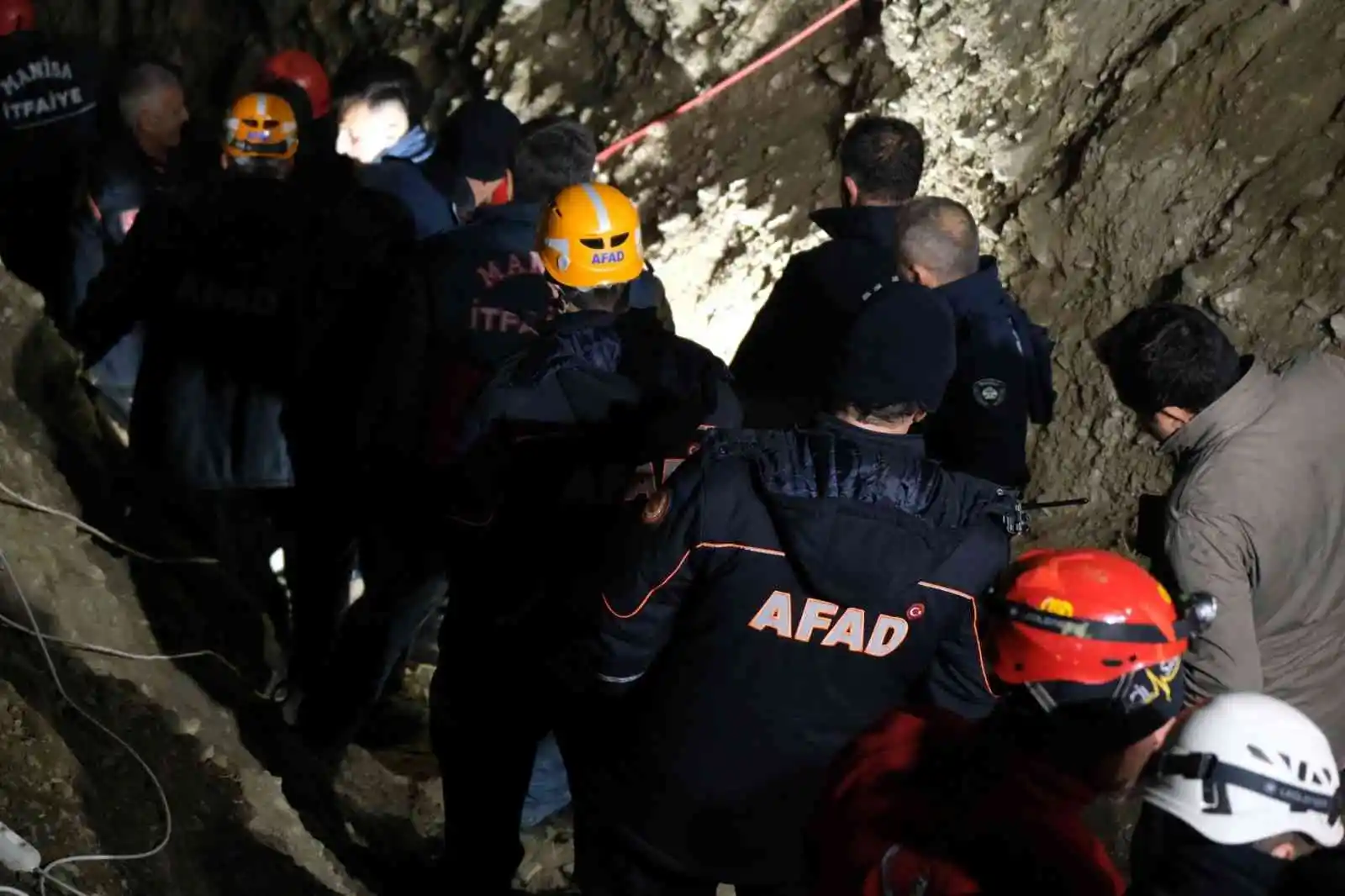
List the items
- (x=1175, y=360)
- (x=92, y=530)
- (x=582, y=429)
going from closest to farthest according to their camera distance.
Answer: (x=1175, y=360), (x=582, y=429), (x=92, y=530)

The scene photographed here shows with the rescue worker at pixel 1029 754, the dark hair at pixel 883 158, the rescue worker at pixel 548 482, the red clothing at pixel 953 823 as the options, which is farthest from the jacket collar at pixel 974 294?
the red clothing at pixel 953 823

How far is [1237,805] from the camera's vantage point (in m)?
1.87

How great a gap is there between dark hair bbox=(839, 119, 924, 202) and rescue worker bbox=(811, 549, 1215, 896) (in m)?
2.26

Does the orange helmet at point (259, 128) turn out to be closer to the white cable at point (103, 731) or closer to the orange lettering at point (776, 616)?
the white cable at point (103, 731)

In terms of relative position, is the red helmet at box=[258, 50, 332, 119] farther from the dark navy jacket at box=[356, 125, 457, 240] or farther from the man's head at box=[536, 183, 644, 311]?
the man's head at box=[536, 183, 644, 311]

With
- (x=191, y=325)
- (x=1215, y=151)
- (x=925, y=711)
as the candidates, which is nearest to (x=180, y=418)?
(x=191, y=325)

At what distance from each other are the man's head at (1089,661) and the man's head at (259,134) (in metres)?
3.24

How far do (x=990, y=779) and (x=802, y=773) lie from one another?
781 mm

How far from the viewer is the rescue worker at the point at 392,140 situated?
5.08m

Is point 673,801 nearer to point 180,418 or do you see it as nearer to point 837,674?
point 837,674

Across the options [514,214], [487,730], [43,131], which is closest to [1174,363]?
[514,214]

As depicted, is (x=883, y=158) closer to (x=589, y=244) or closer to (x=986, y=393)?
(x=986, y=393)

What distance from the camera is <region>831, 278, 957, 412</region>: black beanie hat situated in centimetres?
272

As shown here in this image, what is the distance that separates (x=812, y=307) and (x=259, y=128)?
1929 millimetres
